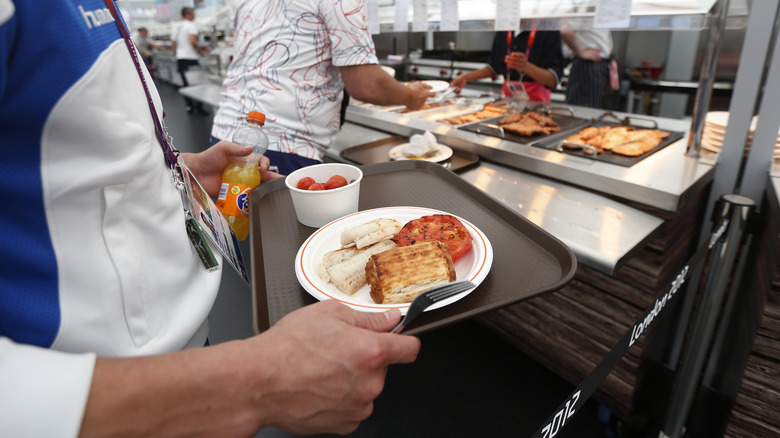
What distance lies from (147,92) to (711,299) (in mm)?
1492

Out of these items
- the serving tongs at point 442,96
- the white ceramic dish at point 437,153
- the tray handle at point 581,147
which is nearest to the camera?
the tray handle at point 581,147

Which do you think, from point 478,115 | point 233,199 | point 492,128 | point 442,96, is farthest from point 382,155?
point 442,96

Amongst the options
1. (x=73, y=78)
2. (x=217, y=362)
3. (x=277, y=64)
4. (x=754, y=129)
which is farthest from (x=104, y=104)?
(x=754, y=129)

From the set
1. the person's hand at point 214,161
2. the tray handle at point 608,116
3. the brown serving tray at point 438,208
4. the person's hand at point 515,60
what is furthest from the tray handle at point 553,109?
the person's hand at point 214,161

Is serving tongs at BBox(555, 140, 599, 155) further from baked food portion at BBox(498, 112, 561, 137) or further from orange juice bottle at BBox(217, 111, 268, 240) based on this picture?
orange juice bottle at BBox(217, 111, 268, 240)

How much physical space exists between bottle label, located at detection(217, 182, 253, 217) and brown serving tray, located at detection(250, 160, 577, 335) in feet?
0.09

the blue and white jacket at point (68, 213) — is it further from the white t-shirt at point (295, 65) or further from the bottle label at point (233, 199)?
the white t-shirt at point (295, 65)

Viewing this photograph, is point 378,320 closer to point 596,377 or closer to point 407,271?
point 407,271

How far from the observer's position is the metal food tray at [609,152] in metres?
1.58

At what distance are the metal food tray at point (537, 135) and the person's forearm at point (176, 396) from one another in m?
1.65

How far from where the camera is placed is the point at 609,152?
168 cm

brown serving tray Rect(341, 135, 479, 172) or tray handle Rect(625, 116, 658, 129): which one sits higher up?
tray handle Rect(625, 116, 658, 129)

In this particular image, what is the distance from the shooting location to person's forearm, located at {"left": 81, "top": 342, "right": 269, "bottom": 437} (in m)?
0.43

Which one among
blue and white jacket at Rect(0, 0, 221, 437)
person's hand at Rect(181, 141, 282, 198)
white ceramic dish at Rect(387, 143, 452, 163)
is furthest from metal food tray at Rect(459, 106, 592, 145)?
blue and white jacket at Rect(0, 0, 221, 437)
